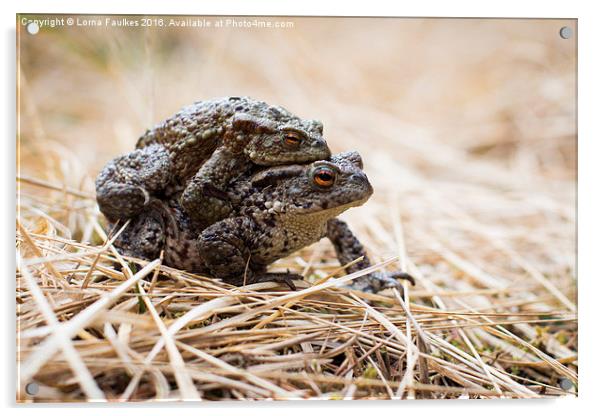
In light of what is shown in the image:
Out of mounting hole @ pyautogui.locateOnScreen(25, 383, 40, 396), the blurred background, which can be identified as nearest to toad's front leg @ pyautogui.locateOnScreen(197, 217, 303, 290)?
mounting hole @ pyautogui.locateOnScreen(25, 383, 40, 396)

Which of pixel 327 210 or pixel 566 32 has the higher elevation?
pixel 566 32

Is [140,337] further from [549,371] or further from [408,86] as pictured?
[408,86]

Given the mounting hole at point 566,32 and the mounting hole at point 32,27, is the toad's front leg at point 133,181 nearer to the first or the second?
the mounting hole at point 32,27

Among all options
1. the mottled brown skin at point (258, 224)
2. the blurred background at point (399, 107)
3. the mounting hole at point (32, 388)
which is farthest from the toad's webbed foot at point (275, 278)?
the blurred background at point (399, 107)

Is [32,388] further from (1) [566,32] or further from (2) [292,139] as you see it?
(1) [566,32]

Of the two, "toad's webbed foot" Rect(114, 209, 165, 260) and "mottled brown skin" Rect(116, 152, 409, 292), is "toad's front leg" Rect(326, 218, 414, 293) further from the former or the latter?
"toad's webbed foot" Rect(114, 209, 165, 260)

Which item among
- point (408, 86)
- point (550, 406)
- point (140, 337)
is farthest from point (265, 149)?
point (408, 86)
